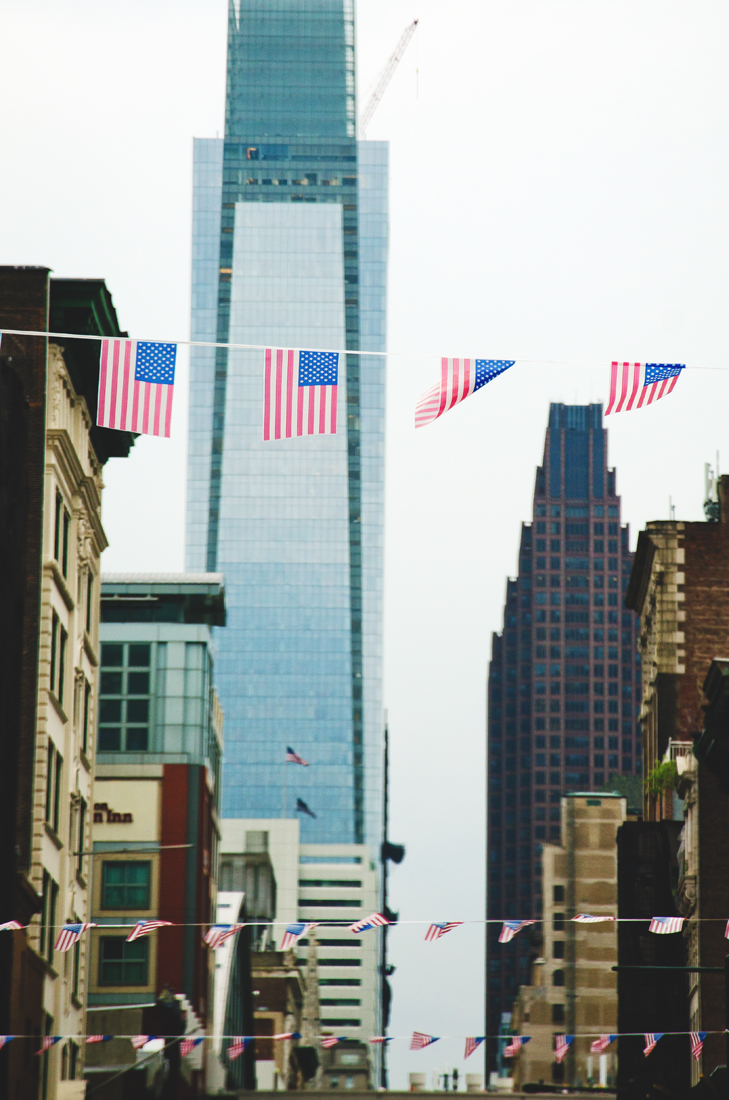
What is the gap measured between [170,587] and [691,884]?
48.3m

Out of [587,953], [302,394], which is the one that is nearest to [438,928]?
[302,394]

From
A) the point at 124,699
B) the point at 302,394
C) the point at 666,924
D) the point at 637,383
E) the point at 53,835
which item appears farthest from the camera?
the point at 124,699

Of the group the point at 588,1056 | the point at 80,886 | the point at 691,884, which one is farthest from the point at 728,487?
the point at 588,1056

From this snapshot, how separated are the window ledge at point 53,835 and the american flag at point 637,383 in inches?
969

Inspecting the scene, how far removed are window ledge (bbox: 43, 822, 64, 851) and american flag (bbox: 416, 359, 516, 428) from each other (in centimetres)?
2359

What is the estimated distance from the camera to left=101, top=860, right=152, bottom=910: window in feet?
293

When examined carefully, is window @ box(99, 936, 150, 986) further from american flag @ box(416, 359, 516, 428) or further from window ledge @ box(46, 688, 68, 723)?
american flag @ box(416, 359, 516, 428)

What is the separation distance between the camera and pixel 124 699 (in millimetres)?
95750

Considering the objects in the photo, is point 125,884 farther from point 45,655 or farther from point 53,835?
point 45,655

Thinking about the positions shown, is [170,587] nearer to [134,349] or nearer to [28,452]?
[28,452]

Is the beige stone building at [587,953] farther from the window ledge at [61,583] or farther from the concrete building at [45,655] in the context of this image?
the window ledge at [61,583]

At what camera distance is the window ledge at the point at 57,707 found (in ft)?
150

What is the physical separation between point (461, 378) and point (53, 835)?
85.5ft

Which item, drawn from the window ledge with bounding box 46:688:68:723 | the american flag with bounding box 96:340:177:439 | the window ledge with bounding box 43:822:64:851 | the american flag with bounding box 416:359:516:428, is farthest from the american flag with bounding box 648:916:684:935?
the window ledge with bounding box 46:688:68:723
